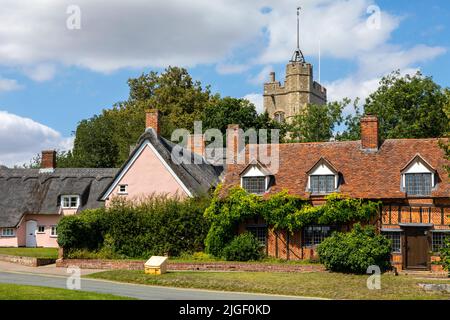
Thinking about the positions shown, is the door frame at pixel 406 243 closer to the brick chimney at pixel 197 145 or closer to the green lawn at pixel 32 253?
the green lawn at pixel 32 253

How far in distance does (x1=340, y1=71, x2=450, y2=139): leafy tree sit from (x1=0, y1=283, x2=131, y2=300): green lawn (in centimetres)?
3695

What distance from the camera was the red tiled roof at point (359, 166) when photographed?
3600cm

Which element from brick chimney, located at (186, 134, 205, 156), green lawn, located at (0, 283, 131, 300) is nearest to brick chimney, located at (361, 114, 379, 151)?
brick chimney, located at (186, 134, 205, 156)

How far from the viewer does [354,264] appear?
104ft

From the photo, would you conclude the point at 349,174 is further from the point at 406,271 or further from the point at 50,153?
the point at 50,153

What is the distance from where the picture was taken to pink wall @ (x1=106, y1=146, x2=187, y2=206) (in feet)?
135

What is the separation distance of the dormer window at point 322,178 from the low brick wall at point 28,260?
622 inches

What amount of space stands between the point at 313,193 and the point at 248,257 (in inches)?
210

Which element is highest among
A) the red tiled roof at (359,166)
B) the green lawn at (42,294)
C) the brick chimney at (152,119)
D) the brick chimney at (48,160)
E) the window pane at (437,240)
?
the brick chimney at (152,119)

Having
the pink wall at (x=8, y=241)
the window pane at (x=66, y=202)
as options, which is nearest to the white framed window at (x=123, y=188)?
the window pane at (x=66, y=202)

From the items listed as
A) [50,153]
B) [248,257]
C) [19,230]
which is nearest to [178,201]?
[248,257]

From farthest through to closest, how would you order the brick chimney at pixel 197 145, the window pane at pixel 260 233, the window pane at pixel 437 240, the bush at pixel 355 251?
the brick chimney at pixel 197 145, the window pane at pixel 260 233, the window pane at pixel 437 240, the bush at pixel 355 251

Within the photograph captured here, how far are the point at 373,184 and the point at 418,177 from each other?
2523 mm

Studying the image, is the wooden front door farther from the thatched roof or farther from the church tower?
the church tower
